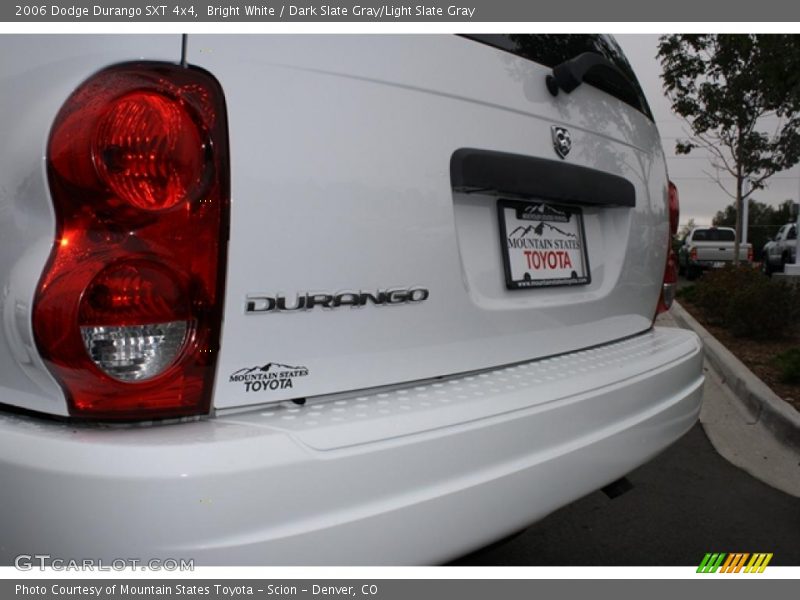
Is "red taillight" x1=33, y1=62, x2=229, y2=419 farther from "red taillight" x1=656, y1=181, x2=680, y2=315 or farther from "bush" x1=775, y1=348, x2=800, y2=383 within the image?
"bush" x1=775, y1=348, x2=800, y2=383

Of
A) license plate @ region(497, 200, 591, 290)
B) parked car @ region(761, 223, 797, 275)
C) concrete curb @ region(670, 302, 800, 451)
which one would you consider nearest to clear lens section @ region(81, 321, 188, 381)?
license plate @ region(497, 200, 591, 290)

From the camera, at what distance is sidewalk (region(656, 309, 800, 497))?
11.9 feet

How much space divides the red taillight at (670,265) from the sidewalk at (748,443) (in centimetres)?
133

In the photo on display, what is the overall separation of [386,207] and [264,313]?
15.3 inches

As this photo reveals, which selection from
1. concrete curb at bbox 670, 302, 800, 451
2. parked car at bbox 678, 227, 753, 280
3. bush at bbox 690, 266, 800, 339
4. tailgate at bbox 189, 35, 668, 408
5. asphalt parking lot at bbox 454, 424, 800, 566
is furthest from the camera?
parked car at bbox 678, 227, 753, 280

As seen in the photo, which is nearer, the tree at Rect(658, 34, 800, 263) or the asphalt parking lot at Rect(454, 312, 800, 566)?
the asphalt parking lot at Rect(454, 312, 800, 566)

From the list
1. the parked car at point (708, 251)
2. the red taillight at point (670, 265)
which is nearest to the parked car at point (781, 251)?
the parked car at point (708, 251)

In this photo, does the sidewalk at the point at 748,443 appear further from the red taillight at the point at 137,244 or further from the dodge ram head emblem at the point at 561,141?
the red taillight at the point at 137,244

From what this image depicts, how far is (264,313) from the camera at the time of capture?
139cm

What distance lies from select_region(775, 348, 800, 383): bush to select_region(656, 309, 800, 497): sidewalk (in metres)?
0.38

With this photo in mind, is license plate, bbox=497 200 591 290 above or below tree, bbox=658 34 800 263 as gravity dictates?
below

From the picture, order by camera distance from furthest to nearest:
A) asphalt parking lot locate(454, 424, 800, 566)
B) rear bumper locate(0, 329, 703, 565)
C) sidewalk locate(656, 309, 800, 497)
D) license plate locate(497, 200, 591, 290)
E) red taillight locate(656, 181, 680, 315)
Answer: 1. sidewalk locate(656, 309, 800, 497)
2. red taillight locate(656, 181, 680, 315)
3. asphalt parking lot locate(454, 424, 800, 566)
4. license plate locate(497, 200, 591, 290)
5. rear bumper locate(0, 329, 703, 565)

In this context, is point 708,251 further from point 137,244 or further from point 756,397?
point 137,244

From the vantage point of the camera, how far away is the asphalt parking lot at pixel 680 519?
2691 millimetres
